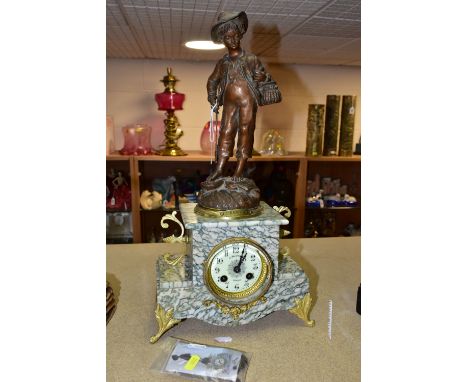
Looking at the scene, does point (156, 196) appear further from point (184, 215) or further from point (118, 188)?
point (184, 215)

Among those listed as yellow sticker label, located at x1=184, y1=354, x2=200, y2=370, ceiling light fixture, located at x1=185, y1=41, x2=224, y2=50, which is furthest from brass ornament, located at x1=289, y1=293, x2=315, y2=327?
ceiling light fixture, located at x1=185, y1=41, x2=224, y2=50

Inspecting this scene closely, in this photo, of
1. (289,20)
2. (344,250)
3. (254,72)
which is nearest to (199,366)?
(254,72)

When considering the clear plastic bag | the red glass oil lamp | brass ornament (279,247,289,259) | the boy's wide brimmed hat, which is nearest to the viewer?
the clear plastic bag

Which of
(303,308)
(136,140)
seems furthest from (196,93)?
(303,308)

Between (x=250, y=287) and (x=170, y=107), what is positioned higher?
(x=170, y=107)

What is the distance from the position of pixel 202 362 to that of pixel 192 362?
0.02m

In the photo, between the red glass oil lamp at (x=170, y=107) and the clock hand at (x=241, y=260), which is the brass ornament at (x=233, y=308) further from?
the red glass oil lamp at (x=170, y=107)

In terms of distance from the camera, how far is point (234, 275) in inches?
45.3

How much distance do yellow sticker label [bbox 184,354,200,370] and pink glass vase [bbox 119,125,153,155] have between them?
1.69 metres

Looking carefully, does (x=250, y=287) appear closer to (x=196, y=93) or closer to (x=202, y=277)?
(x=202, y=277)

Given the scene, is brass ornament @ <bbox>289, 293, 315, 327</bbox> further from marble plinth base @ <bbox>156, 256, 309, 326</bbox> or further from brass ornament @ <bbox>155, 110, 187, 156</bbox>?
brass ornament @ <bbox>155, 110, 187, 156</bbox>

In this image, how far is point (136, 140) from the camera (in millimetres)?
2564

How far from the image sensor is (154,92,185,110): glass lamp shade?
249 centimetres

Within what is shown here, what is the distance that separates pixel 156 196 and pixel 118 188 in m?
0.24
